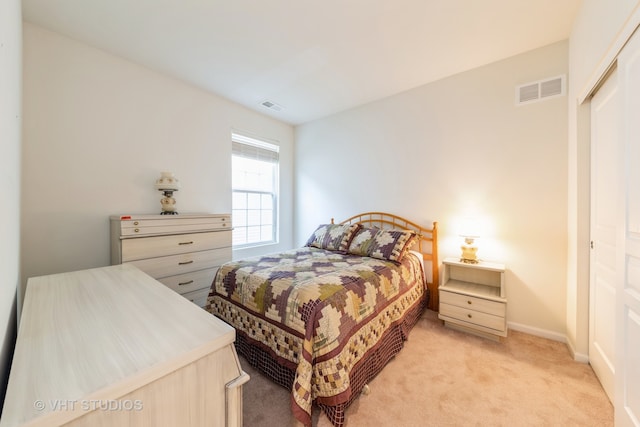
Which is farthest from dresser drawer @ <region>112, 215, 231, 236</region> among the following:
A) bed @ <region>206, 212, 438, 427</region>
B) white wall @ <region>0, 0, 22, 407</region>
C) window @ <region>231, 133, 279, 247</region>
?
white wall @ <region>0, 0, 22, 407</region>

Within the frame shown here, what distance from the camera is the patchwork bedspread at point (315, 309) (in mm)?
1358

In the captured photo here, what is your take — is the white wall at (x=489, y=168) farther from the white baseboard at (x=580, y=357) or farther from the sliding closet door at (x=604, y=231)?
the sliding closet door at (x=604, y=231)

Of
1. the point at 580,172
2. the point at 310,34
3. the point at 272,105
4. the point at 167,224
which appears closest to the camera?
the point at 580,172

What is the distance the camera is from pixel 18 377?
57 cm

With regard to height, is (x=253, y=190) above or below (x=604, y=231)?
above

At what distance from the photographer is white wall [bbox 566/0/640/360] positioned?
5.37ft

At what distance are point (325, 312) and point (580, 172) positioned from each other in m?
2.21

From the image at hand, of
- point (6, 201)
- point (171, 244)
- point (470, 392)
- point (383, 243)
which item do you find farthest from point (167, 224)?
point (470, 392)

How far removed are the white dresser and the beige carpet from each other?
111 centimetres

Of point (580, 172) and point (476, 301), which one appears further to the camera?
point (476, 301)

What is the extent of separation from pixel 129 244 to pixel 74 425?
2012 mm

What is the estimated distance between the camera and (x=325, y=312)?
143 cm

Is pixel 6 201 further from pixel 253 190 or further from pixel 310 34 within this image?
pixel 253 190

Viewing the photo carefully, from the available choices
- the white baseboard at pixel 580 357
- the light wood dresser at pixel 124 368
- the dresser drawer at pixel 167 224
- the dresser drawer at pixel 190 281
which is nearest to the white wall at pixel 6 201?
the light wood dresser at pixel 124 368
